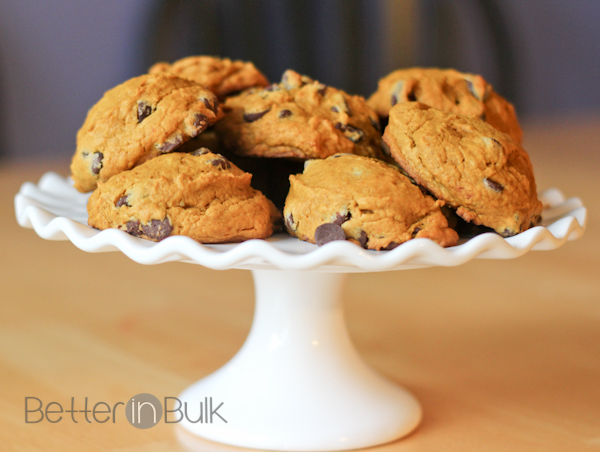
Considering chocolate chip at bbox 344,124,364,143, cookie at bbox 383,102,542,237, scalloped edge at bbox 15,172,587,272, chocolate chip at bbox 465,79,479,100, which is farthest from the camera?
chocolate chip at bbox 465,79,479,100

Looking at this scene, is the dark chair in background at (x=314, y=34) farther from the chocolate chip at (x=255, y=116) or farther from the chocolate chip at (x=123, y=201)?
the chocolate chip at (x=123, y=201)

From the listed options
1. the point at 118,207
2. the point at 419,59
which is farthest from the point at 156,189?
the point at 419,59

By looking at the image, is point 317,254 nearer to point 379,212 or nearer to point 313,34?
point 379,212

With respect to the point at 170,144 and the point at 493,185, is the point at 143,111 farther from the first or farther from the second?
the point at 493,185

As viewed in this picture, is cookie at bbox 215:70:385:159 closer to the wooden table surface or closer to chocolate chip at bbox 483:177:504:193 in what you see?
chocolate chip at bbox 483:177:504:193

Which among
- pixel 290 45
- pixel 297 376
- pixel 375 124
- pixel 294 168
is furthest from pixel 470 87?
pixel 290 45

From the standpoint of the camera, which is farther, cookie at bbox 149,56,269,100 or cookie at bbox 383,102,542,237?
cookie at bbox 149,56,269,100

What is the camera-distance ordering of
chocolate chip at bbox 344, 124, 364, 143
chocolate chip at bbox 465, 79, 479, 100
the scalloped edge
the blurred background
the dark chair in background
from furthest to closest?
the dark chair in background
the blurred background
chocolate chip at bbox 465, 79, 479, 100
chocolate chip at bbox 344, 124, 364, 143
the scalloped edge

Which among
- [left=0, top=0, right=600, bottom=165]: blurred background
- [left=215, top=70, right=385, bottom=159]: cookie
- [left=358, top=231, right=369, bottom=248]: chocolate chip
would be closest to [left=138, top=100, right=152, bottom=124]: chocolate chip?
[left=215, top=70, right=385, bottom=159]: cookie
